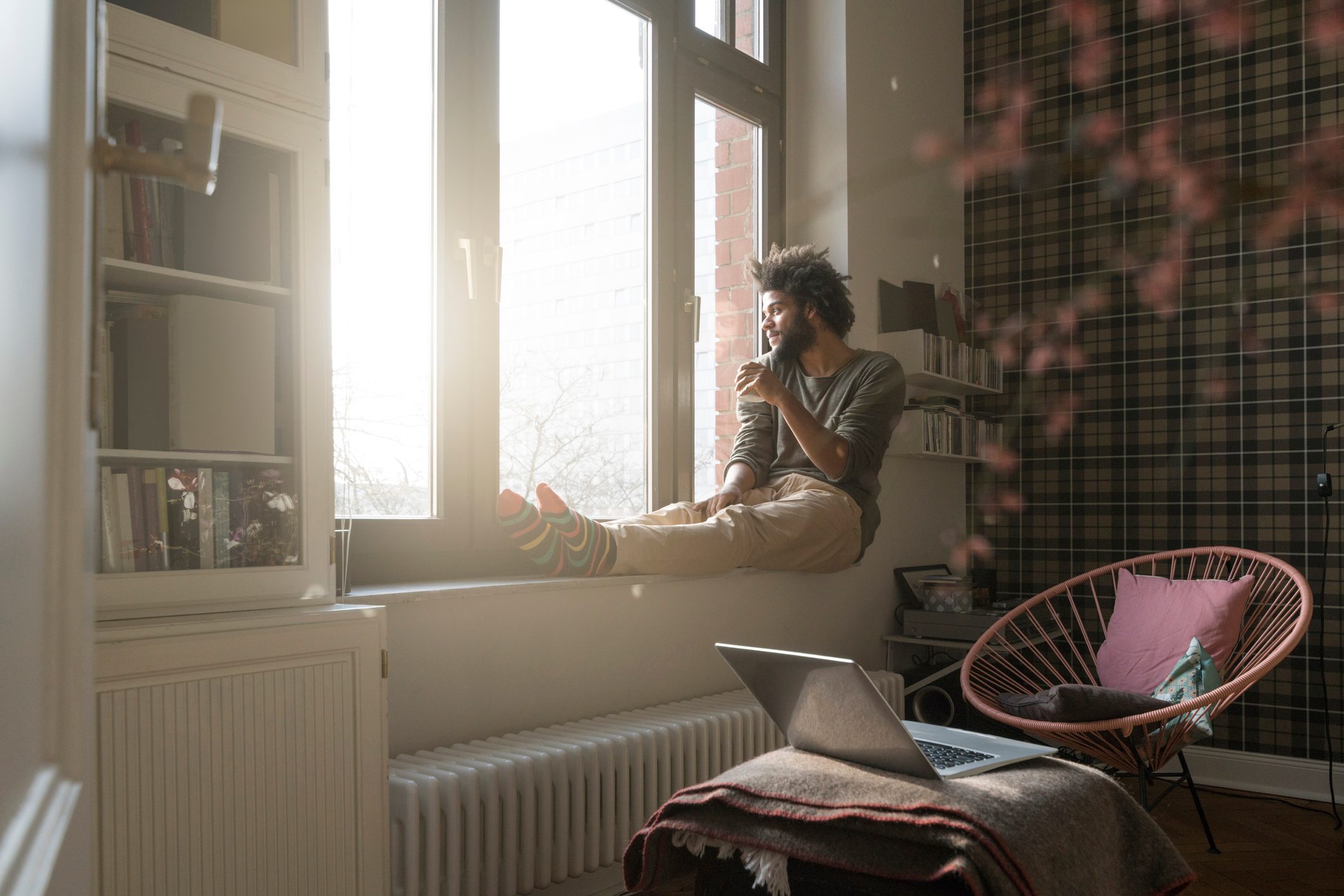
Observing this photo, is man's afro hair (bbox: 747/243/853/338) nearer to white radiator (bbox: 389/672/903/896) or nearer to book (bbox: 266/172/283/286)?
white radiator (bbox: 389/672/903/896)

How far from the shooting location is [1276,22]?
341 centimetres

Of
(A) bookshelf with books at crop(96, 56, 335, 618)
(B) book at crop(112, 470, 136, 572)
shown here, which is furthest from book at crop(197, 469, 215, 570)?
(B) book at crop(112, 470, 136, 572)

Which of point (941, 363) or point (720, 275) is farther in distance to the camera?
point (941, 363)

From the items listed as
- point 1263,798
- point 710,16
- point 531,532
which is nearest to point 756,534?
point 531,532

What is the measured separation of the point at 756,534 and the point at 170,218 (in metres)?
1.59

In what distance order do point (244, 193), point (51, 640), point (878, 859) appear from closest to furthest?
1. point (51, 640)
2. point (878, 859)
3. point (244, 193)

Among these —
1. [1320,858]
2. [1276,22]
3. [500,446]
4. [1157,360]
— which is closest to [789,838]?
[500,446]

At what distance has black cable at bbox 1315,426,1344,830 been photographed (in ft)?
10.2

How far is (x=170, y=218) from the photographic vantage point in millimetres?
1541

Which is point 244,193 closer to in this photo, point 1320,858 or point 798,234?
point 798,234

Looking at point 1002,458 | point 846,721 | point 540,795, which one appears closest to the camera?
point 846,721

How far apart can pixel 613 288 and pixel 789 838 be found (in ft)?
6.41

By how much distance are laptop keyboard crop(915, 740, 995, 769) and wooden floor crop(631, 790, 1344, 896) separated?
3.05 feet

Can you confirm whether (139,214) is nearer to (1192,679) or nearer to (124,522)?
(124,522)
